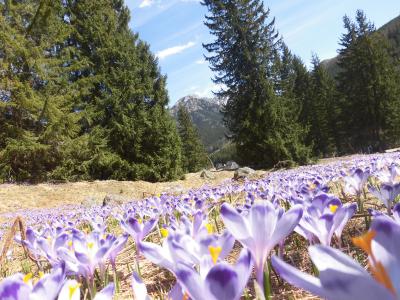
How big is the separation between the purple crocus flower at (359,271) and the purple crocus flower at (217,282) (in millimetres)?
137

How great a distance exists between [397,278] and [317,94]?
139ft

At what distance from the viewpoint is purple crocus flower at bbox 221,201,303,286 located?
849 millimetres

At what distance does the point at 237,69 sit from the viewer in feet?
80.7

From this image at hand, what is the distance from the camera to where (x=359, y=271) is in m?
0.41

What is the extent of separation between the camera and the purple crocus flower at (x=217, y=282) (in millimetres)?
546

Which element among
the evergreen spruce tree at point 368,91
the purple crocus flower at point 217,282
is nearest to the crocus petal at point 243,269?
the purple crocus flower at point 217,282

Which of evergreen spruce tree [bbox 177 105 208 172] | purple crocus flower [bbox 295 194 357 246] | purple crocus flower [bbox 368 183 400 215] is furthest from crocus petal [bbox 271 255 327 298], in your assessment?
evergreen spruce tree [bbox 177 105 208 172]

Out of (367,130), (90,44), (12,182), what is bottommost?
(367,130)

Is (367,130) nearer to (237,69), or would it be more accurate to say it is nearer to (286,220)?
(237,69)

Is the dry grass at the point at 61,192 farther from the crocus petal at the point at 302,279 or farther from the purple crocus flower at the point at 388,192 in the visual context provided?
the crocus petal at the point at 302,279

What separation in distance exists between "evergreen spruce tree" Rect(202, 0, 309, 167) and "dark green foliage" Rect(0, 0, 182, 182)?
4534mm

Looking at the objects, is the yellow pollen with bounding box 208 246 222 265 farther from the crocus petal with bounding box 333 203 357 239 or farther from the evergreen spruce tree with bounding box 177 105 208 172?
the evergreen spruce tree with bounding box 177 105 208 172

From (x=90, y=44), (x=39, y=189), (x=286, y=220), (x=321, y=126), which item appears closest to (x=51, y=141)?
(x=39, y=189)

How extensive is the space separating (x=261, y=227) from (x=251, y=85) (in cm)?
2409
